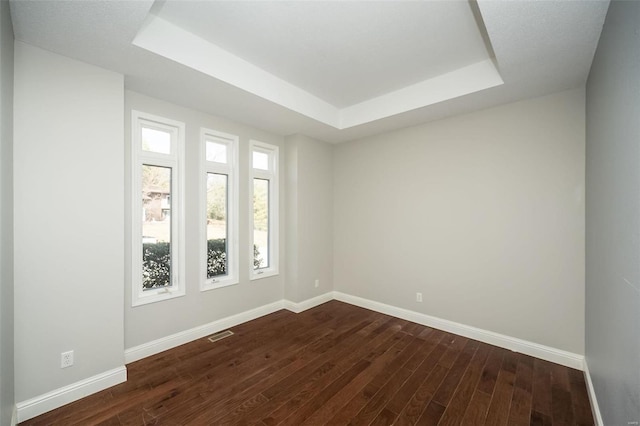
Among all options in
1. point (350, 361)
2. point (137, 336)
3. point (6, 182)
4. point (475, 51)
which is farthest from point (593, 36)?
point (137, 336)

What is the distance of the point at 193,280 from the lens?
327cm

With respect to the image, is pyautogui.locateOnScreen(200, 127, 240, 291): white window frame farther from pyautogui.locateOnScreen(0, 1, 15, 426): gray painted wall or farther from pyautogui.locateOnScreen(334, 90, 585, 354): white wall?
pyautogui.locateOnScreen(334, 90, 585, 354): white wall

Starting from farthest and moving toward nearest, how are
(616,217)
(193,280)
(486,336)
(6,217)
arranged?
(193,280) < (486,336) < (6,217) < (616,217)

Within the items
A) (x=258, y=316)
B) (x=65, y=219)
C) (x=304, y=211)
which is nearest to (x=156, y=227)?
(x=65, y=219)

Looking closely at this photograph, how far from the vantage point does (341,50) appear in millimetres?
2576

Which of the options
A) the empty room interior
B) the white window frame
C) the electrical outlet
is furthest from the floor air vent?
the electrical outlet

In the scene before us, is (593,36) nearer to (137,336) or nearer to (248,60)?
(248,60)

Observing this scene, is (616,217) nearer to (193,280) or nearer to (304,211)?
(304,211)

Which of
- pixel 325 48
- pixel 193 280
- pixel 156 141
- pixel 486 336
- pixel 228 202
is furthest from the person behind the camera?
pixel 228 202

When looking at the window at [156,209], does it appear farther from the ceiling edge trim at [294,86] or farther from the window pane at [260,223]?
the window pane at [260,223]

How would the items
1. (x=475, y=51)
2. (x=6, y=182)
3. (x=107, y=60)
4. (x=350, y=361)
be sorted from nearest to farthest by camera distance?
(x=6, y=182), (x=107, y=60), (x=475, y=51), (x=350, y=361)

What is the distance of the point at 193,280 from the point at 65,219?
1.43 m

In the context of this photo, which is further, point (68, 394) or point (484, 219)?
point (484, 219)

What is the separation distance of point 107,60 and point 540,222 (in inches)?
171
